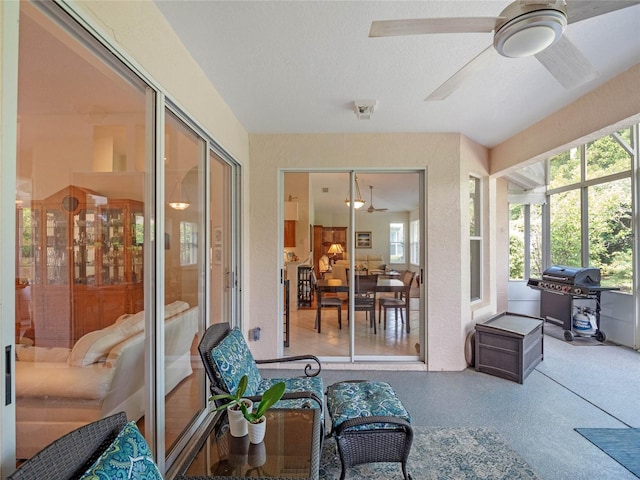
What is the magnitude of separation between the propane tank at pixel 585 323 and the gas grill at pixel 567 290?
0.26 ft

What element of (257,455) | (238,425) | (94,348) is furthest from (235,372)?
(94,348)

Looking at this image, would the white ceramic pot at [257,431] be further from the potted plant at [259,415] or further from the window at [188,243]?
the window at [188,243]

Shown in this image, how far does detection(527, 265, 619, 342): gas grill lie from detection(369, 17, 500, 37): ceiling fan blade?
486cm

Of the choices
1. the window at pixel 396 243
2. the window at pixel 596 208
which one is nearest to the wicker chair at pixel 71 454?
the window at pixel 396 243

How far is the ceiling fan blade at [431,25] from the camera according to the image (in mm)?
1351

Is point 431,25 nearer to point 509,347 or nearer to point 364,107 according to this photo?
point 364,107

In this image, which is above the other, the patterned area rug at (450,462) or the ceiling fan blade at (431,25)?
the ceiling fan blade at (431,25)

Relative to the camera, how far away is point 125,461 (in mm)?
966

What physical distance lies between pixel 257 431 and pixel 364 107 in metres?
2.66

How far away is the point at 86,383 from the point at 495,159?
466cm

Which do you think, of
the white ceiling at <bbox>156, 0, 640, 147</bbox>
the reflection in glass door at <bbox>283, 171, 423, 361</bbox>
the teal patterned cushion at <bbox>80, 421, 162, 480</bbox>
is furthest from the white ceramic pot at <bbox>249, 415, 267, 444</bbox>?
the reflection in glass door at <bbox>283, 171, 423, 361</bbox>

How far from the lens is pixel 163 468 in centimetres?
190

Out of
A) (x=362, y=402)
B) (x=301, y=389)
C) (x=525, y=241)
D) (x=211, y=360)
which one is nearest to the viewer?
(x=211, y=360)

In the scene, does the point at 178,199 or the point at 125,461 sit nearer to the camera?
the point at 125,461
